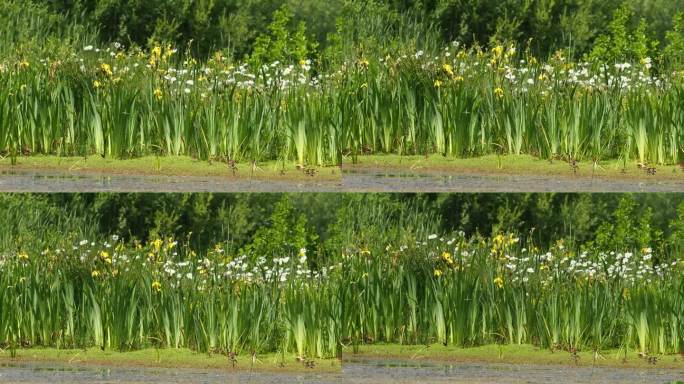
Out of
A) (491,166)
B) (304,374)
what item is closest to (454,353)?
(304,374)

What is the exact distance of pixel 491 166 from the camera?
9.24 m

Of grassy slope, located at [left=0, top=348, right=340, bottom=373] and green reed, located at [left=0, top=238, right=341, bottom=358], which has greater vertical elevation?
green reed, located at [left=0, top=238, right=341, bottom=358]

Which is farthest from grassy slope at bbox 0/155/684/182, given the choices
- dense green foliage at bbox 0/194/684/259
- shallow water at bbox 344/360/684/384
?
shallow water at bbox 344/360/684/384

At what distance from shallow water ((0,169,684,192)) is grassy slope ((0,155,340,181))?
4 centimetres

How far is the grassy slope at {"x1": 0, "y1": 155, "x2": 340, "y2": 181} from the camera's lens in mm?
9141

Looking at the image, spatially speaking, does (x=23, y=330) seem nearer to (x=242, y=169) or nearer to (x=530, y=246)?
(x=242, y=169)

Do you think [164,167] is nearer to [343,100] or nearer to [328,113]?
[328,113]

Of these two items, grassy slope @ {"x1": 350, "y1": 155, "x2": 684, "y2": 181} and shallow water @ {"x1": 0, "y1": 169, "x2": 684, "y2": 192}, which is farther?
grassy slope @ {"x1": 350, "y1": 155, "x2": 684, "y2": 181}

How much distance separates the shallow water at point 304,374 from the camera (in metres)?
9.52

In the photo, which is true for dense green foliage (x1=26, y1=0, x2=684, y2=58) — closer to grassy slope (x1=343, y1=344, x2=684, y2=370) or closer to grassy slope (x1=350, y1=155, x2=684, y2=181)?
grassy slope (x1=350, y1=155, x2=684, y2=181)

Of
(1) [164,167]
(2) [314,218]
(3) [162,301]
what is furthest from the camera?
(2) [314,218]

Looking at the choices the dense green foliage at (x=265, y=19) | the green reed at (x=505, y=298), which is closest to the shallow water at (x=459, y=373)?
the green reed at (x=505, y=298)

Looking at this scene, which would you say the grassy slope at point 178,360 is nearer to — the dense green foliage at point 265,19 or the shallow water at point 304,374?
the shallow water at point 304,374

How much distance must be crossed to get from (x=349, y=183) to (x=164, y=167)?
1580 millimetres
